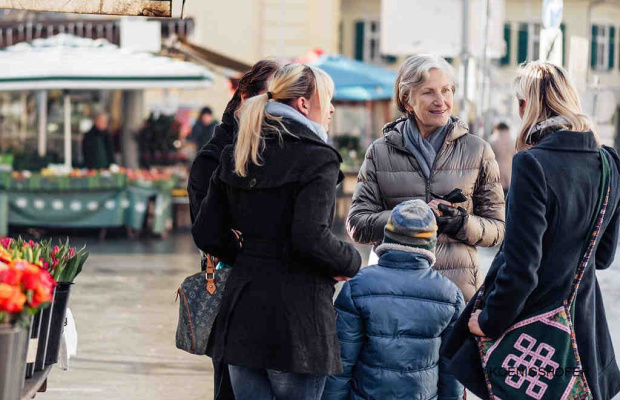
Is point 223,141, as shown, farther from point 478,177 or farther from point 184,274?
point 184,274

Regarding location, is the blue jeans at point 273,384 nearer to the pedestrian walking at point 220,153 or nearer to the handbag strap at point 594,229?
the pedestrian walking at point 220,153

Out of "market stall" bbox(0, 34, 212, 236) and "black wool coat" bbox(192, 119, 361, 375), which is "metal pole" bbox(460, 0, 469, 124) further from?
"black wool coat" bbox(192, 119, 361, 375)

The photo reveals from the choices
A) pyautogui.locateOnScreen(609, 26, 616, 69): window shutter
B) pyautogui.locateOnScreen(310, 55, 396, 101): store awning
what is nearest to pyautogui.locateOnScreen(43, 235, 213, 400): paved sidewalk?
pyautogui.locateOnScreen(310, 55, 396, 101): store awning

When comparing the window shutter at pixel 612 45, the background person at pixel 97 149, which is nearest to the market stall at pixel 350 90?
the background person at pixel 97 149

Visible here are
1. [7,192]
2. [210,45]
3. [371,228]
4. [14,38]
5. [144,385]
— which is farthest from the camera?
[210,45]

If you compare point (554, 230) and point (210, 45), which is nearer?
point (554, 230)

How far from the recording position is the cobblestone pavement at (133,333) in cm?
677

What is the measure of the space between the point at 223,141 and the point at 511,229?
1.37m

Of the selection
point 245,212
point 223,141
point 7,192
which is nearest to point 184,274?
point 7,192

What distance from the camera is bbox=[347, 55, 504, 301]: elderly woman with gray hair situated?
14.8 feet

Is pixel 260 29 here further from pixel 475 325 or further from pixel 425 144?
pixel 475 325

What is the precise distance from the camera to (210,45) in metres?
30.0

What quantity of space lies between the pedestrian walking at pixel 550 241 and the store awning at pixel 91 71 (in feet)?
38.2

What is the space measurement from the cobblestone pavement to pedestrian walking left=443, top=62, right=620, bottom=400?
9.92 feet
